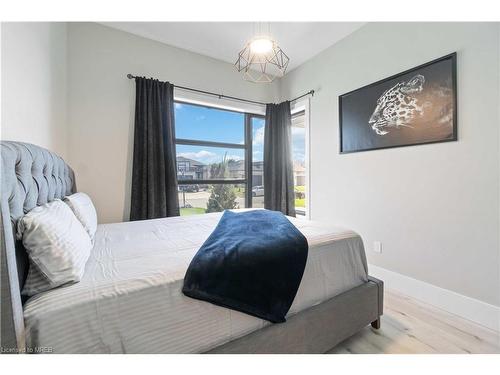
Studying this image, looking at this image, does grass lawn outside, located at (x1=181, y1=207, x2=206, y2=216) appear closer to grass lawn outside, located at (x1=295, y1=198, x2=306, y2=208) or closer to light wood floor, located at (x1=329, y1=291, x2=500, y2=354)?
grass lawn outside, located at (x1=295, y1=198, x2=306, y2=208)

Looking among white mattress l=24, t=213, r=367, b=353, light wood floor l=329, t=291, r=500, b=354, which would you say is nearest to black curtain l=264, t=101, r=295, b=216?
light wood floor l=329, t=291, r=500, b=354

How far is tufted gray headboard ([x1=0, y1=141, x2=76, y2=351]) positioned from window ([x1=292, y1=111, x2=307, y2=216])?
2.91m

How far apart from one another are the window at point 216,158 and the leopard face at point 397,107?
1.72 metres

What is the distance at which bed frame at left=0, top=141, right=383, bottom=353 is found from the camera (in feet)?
2.14

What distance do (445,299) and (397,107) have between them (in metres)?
1.72

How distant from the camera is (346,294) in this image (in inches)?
51.6

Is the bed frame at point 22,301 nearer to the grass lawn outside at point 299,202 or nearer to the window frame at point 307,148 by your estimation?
the window frame at point 307,148

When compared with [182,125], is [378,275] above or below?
below

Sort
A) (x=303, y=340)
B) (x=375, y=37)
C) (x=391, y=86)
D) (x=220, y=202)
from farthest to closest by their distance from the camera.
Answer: (x=220, y=202) < (x=375, y=37) < (x=391, y=86) < (x=303, y=340)

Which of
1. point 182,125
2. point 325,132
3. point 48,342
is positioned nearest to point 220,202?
point 182,125

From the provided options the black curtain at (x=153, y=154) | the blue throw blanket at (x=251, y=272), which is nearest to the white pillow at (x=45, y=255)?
the blue throw blanket at (x=251, y=272)

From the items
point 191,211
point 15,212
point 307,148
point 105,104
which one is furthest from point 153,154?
point 307,148

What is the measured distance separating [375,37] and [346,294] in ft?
8.20
